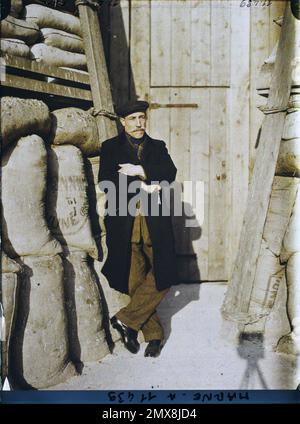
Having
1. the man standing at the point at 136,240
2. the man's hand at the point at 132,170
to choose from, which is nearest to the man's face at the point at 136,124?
the man standing at the point at 136,240

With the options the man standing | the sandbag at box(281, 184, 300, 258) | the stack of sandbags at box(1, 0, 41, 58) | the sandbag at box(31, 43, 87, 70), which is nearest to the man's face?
the man standing

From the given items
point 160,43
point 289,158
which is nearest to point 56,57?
point 160,43

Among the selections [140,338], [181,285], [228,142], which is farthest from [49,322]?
[228,142]

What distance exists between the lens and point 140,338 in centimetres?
286

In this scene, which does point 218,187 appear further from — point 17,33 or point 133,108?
point 17,33

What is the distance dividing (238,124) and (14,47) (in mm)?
1553

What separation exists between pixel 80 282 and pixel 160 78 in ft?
4.97

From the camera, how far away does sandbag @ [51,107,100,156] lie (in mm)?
2775

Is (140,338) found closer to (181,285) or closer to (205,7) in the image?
(181,285)

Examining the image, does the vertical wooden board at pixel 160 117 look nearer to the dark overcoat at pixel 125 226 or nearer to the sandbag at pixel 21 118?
the dark overcoat at pixel 125 226

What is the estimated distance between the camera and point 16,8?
8.93ft

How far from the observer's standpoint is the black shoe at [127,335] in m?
2.83

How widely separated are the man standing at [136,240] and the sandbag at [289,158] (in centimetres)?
74

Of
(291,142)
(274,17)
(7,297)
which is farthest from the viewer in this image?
(274,17)
